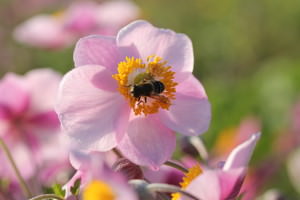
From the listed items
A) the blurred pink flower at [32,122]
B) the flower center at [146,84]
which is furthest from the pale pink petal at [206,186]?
the blurred pink flower at [32,122]

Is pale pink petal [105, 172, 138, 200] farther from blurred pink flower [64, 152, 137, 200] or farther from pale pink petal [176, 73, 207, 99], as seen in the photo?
pale pink petal [176, 73, 207, 99]

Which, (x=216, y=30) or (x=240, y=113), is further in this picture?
(x=216, y=30)

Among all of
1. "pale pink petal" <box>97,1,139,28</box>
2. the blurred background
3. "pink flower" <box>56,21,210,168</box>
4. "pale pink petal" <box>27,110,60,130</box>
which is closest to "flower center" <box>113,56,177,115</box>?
"pink flower" <box>56,21,210,168</box>

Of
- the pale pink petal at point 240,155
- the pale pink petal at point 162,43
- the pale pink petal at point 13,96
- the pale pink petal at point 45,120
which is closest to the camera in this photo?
the pale pink petal at point 240,155

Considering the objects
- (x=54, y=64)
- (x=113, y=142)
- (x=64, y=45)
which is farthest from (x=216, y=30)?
(x=113, y=142)

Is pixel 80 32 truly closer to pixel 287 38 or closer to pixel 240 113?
pixel 240 113

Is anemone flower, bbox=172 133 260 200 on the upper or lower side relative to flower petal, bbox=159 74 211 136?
upper

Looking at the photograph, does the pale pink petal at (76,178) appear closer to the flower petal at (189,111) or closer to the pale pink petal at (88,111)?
the pale pink petal at (88,111)

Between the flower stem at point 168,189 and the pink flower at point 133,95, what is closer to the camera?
the flower stem at point 168,189
